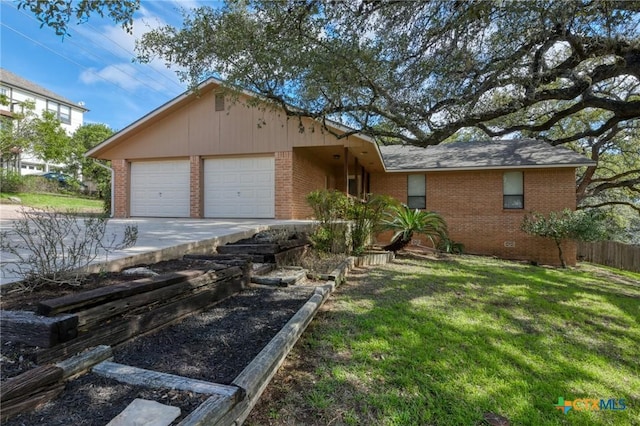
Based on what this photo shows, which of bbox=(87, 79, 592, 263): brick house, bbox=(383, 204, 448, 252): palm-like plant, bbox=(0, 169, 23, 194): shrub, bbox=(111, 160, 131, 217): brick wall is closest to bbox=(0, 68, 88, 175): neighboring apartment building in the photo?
bbox=(0, 169, 23, 194): shrub

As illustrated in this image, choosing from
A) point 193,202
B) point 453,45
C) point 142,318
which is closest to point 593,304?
point 453,45

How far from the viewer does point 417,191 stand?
13.4 metres

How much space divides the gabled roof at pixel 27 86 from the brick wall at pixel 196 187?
2722cm

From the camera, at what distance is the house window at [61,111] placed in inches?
1235

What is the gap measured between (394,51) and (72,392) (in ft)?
21.8

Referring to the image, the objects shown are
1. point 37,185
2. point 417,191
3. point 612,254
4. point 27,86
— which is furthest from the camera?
point 27,86

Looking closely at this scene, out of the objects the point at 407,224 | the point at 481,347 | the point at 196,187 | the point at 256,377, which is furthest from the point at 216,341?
the point at 196,187

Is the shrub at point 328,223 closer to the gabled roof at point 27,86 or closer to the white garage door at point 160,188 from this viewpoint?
the white garage door at point 160,188

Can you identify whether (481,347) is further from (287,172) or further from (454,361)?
(287,172)

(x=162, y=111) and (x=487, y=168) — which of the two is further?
(x=487, y=168)

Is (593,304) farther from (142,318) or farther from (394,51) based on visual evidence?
(142,318)

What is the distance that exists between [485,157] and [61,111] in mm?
38829

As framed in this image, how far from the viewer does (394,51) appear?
245 inches

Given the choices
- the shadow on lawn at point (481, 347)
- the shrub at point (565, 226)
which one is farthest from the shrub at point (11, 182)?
the shrub at point (565, 226)
